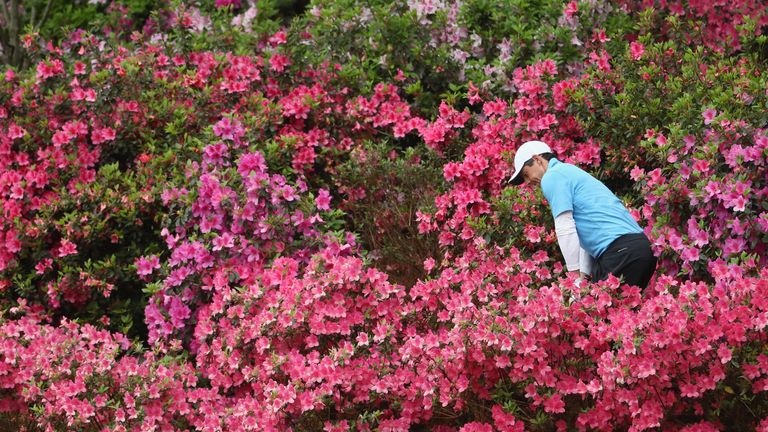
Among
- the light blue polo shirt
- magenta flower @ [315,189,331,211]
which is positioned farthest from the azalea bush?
the light blue polo shirt

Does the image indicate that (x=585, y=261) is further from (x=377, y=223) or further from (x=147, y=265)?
(x=147, y=265)

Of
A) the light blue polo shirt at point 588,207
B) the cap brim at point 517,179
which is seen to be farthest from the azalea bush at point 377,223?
the light blue polo shirt at point 588,207

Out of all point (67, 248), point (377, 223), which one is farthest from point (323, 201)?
point (67, 248)

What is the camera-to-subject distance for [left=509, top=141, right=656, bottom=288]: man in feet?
15.4

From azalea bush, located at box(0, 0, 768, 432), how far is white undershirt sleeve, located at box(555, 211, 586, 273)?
217mm

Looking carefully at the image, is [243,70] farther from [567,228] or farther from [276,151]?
[567,228]

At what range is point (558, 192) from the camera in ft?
15.8

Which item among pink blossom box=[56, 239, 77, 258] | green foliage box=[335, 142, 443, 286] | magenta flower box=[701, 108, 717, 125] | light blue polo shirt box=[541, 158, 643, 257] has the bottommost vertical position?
pink blossom box=[56, 239, 77, 258]

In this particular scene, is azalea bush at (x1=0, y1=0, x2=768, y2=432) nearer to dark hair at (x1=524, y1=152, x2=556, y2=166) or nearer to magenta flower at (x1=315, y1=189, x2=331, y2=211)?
magenta flower at (x1=315, y1=189, x2=331, y2=211)

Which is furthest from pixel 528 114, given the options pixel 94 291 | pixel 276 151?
pixel 94 291

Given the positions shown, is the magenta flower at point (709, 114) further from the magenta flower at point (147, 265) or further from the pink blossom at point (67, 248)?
the pink blossom at point (67, 248)

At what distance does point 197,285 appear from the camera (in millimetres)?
5805

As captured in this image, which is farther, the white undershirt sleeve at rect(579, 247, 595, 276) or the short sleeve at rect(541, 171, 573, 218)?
the white undershirt sleeve at rect(579, 247, 595, 276)

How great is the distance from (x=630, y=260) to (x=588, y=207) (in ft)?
1.10
